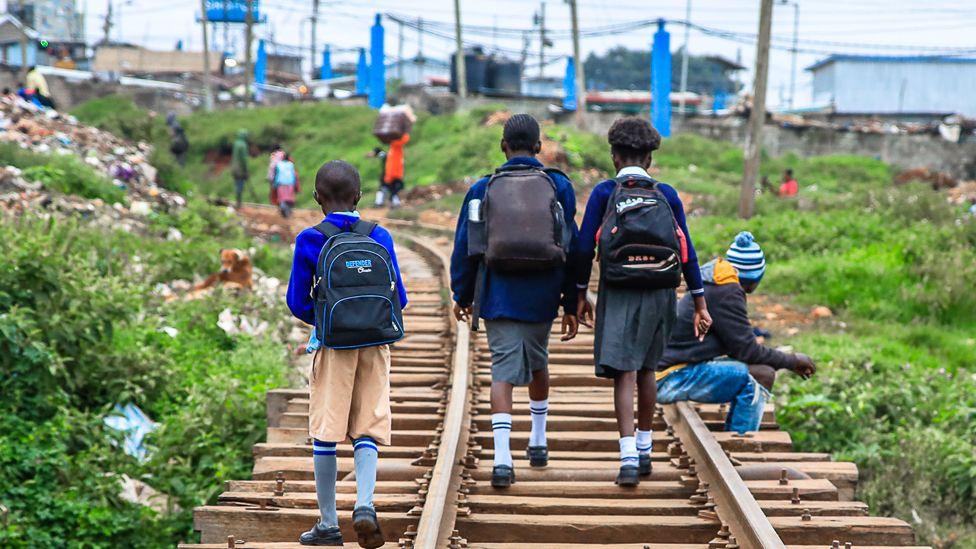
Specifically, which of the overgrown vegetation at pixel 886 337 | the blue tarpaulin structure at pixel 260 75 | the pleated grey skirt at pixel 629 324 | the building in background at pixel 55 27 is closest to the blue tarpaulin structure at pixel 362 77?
the blue tarpaulin structure at pixel 260 75

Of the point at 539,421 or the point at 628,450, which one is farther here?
the point at 539,421

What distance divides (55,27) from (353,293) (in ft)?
307

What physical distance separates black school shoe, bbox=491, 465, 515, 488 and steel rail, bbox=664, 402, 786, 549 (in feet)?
3.01

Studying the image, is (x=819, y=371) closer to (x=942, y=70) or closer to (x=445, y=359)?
(x=445, y=359)

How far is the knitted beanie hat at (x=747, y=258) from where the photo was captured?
20.6 ft

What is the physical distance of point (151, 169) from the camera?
20.7 m

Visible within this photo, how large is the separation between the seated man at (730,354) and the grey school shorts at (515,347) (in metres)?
1.16

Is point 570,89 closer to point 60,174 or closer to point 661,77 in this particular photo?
point 661,77

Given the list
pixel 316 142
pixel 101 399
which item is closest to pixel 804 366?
pixel 101 399

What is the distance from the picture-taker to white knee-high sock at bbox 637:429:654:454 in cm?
565

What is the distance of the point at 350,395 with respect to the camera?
4500 mm

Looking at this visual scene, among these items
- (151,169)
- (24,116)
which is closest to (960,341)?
(151,169)

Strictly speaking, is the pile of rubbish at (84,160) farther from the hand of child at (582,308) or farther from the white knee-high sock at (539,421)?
the hand of child at (582,308)

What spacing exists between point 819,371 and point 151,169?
592 inches
